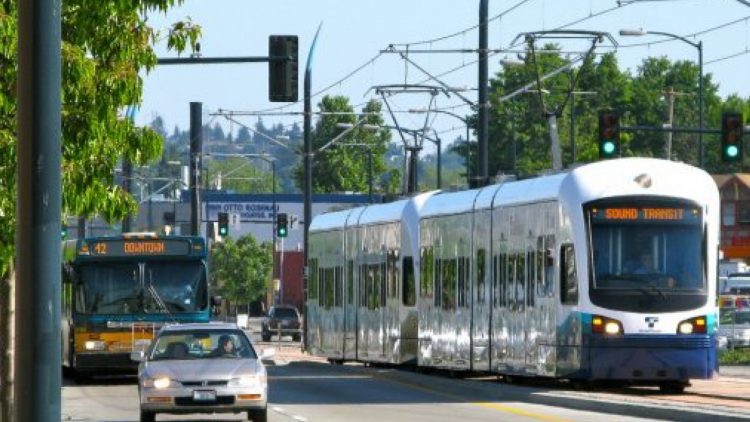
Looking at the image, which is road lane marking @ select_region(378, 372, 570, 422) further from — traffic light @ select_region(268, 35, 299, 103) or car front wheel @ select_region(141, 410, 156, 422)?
traffic light @ select_region(268, 35, 299, 103)

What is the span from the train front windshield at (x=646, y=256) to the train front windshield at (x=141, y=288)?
11.3m

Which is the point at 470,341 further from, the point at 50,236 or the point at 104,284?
the point at 50,236

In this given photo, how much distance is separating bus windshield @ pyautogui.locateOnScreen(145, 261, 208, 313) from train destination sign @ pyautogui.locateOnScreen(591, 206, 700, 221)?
37.2 ft

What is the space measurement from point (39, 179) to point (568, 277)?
22.7 meters

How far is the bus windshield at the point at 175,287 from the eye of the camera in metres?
41.3

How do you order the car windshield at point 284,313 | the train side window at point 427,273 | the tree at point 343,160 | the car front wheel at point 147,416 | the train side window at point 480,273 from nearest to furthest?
the car front wheel at point 147,416 → the train side window at point 480,273 → the train side window at point 427,273 → the car windshield at point 284,313 → the tree at point 343,160

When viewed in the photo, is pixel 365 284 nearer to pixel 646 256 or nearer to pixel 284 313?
pixel 646 256

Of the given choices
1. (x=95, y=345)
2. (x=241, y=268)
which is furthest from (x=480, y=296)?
(x=241, y=268)

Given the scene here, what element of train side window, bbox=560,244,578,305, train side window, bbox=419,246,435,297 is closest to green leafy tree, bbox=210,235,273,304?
train side window, bbox=419,246,435,297

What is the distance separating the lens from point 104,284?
1635 inches

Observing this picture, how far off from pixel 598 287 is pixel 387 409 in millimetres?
3643

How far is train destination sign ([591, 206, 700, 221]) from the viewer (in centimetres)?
3250

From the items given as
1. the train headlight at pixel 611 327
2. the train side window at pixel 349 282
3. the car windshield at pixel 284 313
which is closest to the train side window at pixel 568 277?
the train headlight at pixel 611 327

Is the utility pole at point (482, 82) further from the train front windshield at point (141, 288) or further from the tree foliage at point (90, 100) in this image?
the tree foliage at point (90, 100)
